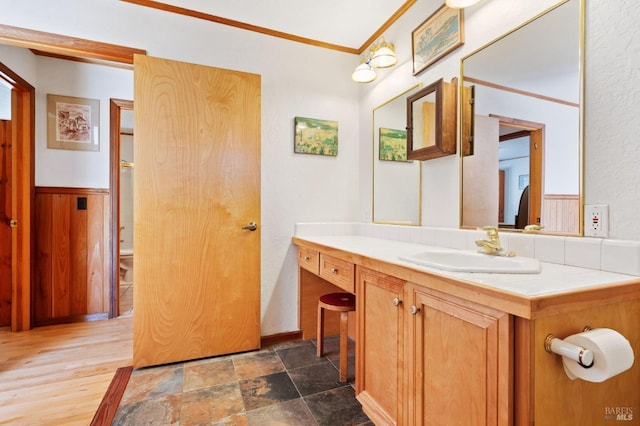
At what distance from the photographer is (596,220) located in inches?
41.4

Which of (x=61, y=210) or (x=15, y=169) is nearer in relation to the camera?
(x=15, y=169)

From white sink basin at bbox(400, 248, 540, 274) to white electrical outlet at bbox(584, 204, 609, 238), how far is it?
0.20 meters

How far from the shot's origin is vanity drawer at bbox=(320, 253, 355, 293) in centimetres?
155

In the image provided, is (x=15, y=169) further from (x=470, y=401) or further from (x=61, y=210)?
(x=470, y=401)

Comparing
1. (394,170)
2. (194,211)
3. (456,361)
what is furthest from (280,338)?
(456,361)

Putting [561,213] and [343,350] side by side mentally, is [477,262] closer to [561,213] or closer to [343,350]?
A: [561,213]

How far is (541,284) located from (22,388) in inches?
103

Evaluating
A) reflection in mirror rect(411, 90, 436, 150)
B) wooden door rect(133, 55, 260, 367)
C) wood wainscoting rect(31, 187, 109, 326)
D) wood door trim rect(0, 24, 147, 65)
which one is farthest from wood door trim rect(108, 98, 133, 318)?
reflection in mirror rect(411, 90, 436, 150)

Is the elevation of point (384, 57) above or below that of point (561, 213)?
above

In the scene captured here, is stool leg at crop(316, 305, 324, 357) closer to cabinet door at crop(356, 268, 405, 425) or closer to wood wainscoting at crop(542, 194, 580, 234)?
cabinet door at crop(356, 268, 405, 425)

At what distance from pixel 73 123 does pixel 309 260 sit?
2.55 metres

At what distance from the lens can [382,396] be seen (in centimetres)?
128

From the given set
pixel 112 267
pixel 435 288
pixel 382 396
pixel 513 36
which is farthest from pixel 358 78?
pixel 112 267

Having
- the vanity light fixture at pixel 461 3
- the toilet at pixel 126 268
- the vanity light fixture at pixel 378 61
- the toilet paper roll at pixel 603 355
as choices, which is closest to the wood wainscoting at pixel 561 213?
the toilet paper roll at pixel 603 355
